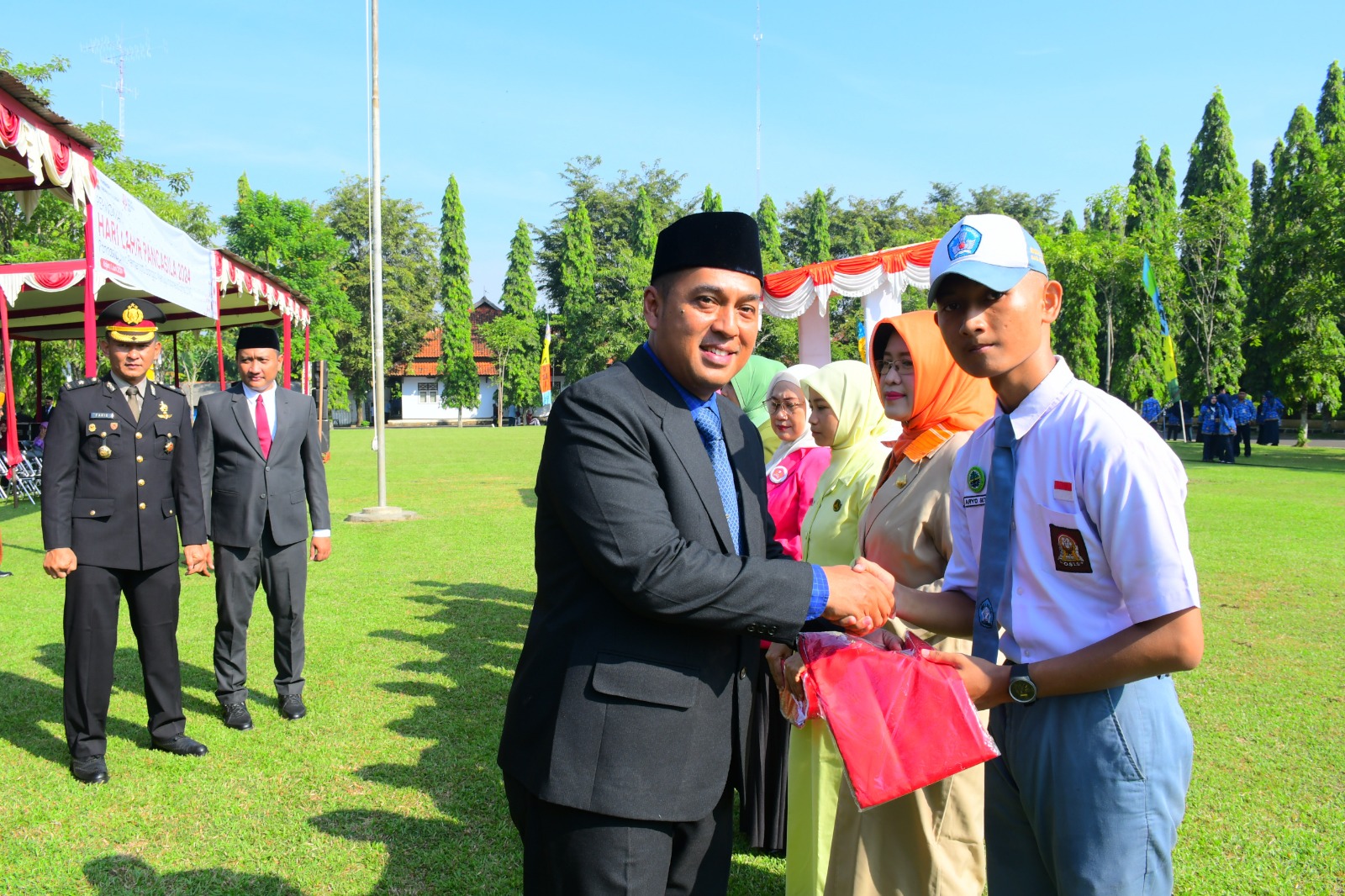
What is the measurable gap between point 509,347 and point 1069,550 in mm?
60966

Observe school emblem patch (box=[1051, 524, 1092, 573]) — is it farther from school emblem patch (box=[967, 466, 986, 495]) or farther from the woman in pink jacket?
the woman in pink jacket

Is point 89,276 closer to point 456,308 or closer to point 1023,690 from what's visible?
point 1023,690

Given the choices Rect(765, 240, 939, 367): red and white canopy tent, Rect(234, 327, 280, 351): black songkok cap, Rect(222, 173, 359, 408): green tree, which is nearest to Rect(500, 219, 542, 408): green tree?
Rect(222, 173, 359, 408): green tree

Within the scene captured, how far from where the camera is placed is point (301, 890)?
342 cm

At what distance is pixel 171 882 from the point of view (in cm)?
346

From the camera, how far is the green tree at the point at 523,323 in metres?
61.7

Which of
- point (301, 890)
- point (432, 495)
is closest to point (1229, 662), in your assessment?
point (301, 890)

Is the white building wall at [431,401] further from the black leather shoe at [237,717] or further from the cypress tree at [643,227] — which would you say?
the black leather shoe at [237,717]

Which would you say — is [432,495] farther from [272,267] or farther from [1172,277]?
[272,267]

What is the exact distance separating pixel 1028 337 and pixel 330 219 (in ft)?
208

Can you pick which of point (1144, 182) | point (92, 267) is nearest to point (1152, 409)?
point (1144, 182)

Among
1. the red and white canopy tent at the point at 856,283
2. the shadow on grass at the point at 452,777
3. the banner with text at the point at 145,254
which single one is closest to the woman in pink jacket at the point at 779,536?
the shadow on grass at the point at 452,777

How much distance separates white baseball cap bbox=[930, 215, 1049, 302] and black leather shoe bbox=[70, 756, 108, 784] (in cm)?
460

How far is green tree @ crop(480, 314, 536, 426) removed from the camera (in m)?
60.2
